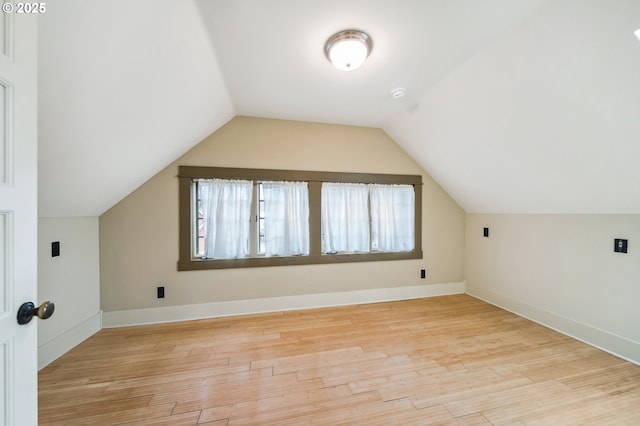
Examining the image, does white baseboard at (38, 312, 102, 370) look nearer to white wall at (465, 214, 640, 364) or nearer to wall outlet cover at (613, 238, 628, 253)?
white wall at (465, 214, 640, 364)

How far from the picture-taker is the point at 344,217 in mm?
3232

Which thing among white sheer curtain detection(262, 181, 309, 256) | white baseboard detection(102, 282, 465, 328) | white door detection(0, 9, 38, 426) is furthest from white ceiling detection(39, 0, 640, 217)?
white baseboard detection(102, 282, 465, 328)

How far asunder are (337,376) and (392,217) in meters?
2.15

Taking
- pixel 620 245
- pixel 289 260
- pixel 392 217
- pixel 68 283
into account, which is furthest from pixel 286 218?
pixel 620 245

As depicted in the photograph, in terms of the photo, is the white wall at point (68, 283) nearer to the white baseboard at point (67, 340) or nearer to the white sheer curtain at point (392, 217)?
the white baseboard at point (67, 340)

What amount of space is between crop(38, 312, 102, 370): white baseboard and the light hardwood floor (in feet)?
0.23

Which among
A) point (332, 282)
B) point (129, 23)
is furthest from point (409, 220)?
point (129, 23)

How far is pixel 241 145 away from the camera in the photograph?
2.96m

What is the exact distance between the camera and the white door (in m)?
0.71

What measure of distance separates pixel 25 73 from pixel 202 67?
125 centimetres

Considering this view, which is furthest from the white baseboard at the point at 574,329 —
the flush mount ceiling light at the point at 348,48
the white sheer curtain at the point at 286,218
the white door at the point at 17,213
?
the white door at the point at 17,213

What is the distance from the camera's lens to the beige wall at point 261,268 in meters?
2.67

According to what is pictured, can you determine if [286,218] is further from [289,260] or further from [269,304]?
[269,304]

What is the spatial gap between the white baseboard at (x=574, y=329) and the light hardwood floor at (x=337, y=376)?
103 mm
